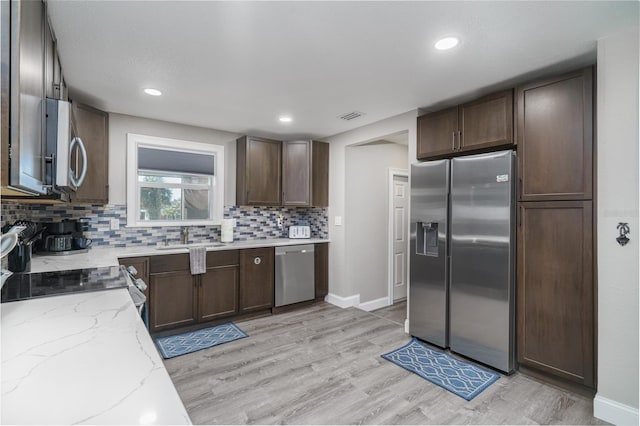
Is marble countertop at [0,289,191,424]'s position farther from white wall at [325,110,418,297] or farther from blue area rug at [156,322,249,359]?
white wall at [325,110,418,297]

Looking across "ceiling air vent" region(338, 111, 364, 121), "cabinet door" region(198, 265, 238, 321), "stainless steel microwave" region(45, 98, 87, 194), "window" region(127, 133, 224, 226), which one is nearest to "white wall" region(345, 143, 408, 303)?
"ceiling air vent" region(338, 111, 364, 121)

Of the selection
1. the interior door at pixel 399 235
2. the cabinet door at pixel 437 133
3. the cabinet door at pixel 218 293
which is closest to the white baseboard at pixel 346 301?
the interior door at pixel 399 235

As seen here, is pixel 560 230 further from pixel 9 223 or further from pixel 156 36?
pixel 9 223

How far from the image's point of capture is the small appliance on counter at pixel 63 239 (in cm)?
276

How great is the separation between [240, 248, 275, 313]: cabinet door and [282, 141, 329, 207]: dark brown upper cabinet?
0.85m

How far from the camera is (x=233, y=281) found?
3.75 m

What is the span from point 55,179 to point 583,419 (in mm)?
3189

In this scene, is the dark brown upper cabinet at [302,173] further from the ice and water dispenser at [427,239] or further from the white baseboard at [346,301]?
the ice and water dispenser at [427,239]

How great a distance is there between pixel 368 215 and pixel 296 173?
117 cm

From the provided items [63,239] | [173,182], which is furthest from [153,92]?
[63,239]

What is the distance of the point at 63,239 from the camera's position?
9.15ft

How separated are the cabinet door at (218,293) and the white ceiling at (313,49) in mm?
1837

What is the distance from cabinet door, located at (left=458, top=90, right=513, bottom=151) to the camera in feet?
8.57

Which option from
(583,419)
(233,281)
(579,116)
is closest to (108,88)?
(233,281)
